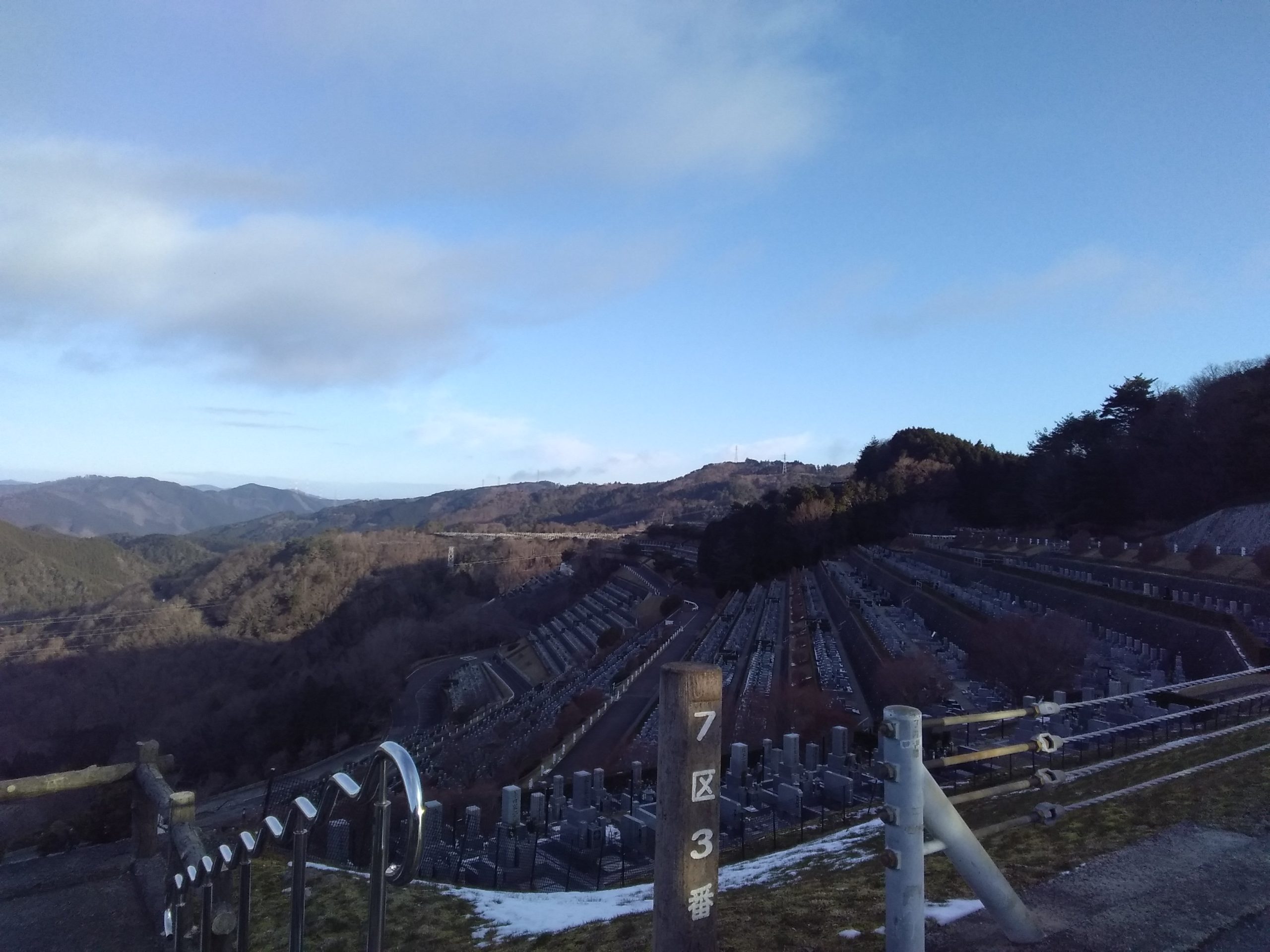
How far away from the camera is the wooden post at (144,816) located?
13.8 ft

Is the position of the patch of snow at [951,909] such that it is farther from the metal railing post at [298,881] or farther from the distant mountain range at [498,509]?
the distant mountain range at [498,509]

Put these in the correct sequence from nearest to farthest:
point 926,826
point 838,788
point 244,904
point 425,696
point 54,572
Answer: point 926,826 → point 244,904 → point 838,788 → point 425,696 → point 54,572

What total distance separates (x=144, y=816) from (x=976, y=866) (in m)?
4.13

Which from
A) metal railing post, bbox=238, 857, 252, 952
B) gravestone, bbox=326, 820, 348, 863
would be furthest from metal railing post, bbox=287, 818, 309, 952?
gravestone, bbox=326, 820, 348, 863

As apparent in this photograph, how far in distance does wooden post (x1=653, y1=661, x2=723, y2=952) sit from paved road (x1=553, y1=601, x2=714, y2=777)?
12601mm

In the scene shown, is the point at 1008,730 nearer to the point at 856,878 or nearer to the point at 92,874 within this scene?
the point at 856,878

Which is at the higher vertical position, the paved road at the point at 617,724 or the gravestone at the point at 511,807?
the gravestone at the point at 511,807

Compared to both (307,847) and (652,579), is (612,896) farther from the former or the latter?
(652,579)

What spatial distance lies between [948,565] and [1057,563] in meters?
5.49

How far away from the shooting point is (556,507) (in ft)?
457

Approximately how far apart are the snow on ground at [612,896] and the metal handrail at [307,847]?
243 cm

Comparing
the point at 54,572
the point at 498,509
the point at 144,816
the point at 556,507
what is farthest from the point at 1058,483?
the point at 498,509

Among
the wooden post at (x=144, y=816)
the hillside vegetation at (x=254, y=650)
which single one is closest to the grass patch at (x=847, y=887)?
the wooden post at (x=144, y=816)

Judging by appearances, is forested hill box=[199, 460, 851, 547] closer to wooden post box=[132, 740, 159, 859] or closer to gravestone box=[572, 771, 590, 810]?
gravestone box=[572, 771, 590, 810]
